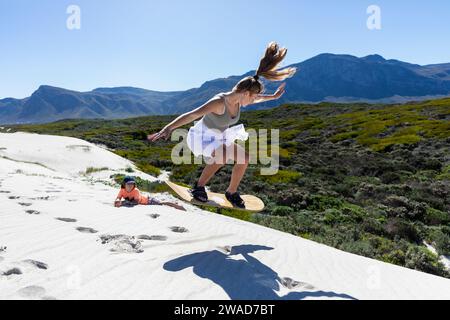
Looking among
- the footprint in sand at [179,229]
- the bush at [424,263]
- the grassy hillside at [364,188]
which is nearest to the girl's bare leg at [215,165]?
the footprint in sand at [179,229]

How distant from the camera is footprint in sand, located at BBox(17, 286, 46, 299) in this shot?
156 inches

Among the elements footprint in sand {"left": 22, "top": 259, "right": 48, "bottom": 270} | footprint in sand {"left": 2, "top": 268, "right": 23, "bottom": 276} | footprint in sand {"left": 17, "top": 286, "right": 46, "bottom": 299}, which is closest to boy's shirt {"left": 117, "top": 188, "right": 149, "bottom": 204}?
footprint in sand {"left": 22, "top": 259, "right": 48, "bottom": 270}

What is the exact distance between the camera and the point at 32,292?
4016 mm

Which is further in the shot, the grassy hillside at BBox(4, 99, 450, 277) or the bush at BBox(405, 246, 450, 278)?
the grassy hillside at BBox(4, 99, 450, 277)

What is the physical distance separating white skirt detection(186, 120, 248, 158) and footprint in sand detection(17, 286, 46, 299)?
326 cm

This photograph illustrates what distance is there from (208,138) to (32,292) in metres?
3.52

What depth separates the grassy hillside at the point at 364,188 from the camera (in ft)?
36.2

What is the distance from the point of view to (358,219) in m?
13.6

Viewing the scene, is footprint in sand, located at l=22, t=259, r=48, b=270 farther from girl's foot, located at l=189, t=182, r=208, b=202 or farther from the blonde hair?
the blonde hair

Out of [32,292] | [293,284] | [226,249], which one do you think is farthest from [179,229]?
[32,292]

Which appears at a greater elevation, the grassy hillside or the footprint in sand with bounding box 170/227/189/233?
the footprint in sand with bounding box 170/227/189/233

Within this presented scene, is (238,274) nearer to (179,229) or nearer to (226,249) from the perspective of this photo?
(226,249)

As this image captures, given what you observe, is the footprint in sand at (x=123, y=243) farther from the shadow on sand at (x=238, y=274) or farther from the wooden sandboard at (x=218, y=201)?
the wooden sandboard at (x=218, y=201)

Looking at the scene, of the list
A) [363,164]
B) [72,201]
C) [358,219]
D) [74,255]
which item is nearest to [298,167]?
[363,164]
